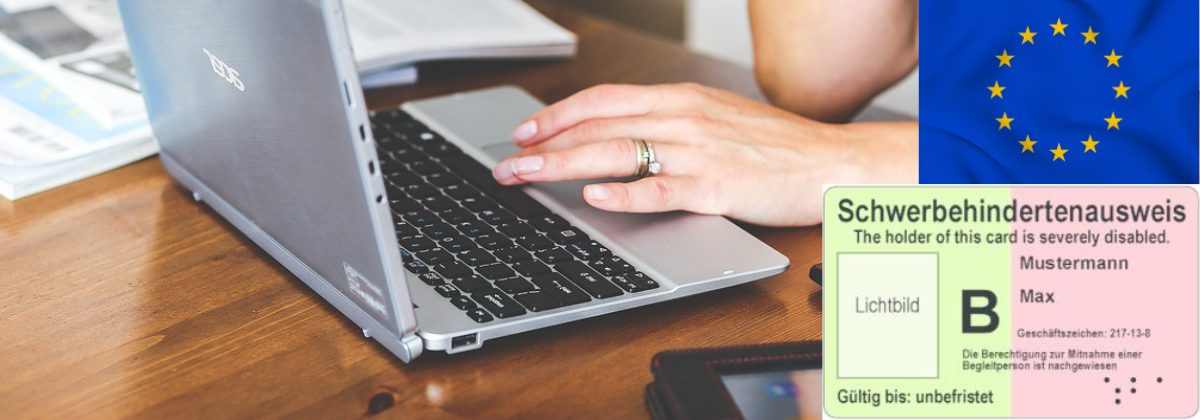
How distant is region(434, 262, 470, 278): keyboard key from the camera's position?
2.15ft

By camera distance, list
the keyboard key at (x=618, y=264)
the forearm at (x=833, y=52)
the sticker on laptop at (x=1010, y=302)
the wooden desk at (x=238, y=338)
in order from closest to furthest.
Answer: the sticker on laptop at (x=1010, y=302) < the wooden desk at (x=238, y=338) < the keyboard key at (x=618, y=264) < the forearm at (x=833, y=52)

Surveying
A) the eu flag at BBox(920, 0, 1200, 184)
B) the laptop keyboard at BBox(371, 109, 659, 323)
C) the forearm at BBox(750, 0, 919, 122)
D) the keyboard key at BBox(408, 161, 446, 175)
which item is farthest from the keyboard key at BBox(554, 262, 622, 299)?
the forearm at BBox(750, 0, 919, 122)


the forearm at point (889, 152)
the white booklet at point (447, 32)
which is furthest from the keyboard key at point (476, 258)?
the white booklet at point (447, 32)

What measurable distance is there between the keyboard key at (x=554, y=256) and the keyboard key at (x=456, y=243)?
0.05 m

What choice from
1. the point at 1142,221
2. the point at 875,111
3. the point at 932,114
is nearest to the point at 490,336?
the point at 1142,221

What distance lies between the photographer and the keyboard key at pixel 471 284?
25.1 inches

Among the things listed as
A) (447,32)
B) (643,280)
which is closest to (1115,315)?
(643,280)

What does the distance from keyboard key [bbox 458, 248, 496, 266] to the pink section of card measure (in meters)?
0.32

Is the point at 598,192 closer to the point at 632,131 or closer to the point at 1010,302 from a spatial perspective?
the point at 632,131

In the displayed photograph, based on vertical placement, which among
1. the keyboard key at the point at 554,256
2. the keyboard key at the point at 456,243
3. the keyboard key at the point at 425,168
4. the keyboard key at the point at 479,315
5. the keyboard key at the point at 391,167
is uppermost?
the keyboard key at the point at 391,167

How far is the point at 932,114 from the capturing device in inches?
35.8

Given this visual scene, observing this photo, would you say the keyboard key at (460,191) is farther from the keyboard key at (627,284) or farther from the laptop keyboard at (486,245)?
the keyboard key at (627,284)

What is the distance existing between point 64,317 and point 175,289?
66 millimetres

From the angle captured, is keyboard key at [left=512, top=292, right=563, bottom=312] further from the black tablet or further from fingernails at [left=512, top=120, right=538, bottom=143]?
fingernails at [left=512, top=120, right=538, bottom=143]
